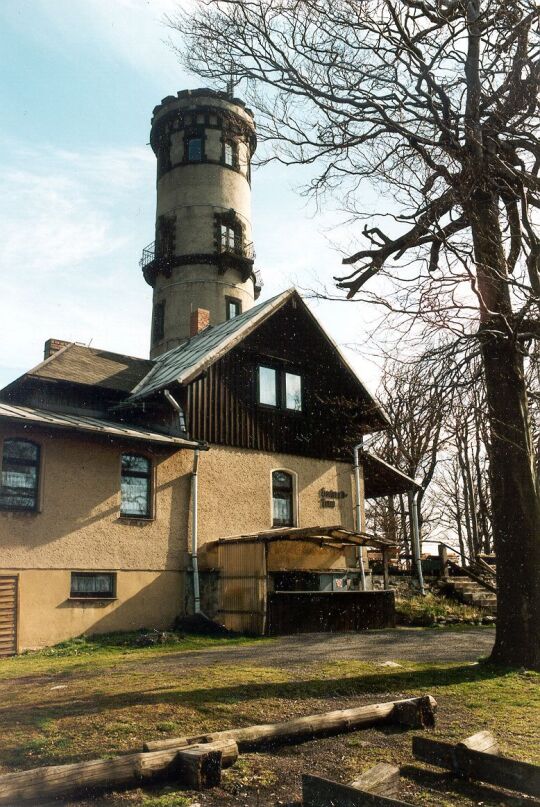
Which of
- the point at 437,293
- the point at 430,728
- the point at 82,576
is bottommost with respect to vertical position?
the point at 430,728

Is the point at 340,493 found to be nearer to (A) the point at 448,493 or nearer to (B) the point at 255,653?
(B) the point at 255,653

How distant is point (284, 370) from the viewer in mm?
21922

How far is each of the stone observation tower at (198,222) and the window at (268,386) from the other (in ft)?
41.3

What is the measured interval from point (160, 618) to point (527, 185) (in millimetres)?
12946

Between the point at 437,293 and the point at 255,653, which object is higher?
the point at 437,293

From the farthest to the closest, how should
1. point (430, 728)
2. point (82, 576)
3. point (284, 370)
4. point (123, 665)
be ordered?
1. point (284, 370)
2. point (82, 576)
3. point (123, 665)
4. point (430, 728)

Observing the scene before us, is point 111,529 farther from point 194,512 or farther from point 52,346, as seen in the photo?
point 52,346

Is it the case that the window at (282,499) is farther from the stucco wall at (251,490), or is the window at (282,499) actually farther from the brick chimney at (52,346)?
the brick chimney at (52,346)

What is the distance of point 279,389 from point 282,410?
700 mm

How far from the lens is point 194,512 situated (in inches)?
727

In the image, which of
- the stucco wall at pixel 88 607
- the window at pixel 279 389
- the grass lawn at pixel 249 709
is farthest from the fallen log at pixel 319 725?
the window at pixel 279 389

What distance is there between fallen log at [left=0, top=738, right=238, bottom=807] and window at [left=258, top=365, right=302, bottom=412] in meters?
15.6

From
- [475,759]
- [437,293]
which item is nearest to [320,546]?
[437,293]

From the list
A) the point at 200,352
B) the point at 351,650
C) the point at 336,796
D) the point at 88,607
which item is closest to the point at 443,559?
the point at 200,352
